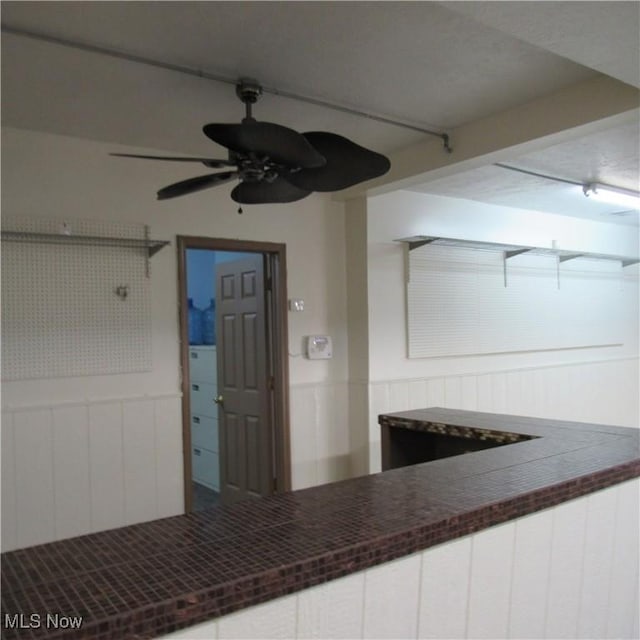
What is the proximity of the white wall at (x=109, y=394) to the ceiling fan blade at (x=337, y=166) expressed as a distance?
153 cm

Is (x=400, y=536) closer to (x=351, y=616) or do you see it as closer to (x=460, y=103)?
(x=351, y=616)

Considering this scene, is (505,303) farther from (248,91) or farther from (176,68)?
(176,68)

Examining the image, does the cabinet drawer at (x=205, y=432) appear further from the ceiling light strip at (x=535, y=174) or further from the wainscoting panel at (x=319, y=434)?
the ceiling light strip at (x=535, y=174)

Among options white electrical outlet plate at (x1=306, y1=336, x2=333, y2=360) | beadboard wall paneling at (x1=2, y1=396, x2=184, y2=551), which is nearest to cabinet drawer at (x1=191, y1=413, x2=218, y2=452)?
white electrical outlet plate at (x1=306, y1=336, x2=333, y2=360)

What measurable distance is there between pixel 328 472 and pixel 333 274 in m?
1.51

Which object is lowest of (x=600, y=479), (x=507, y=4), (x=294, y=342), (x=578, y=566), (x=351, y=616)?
(x=578, y=566)

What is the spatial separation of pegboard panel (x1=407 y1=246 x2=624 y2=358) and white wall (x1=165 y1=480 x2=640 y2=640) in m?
3.00

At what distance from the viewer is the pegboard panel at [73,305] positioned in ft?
10.1

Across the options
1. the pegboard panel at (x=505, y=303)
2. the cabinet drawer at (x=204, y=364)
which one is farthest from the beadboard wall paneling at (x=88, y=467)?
the pegboard panel at (x=505, y=303)

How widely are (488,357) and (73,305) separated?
3576mm

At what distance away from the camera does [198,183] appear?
2.41 m

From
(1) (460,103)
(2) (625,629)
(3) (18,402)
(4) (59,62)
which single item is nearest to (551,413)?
(1) (460,103)

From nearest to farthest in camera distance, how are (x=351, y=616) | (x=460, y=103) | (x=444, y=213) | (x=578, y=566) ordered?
(x=351, y=616) → (x=578, y=566) → (x=460, y=103) → (x=444, y=213)

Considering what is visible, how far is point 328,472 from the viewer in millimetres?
→ 4340
